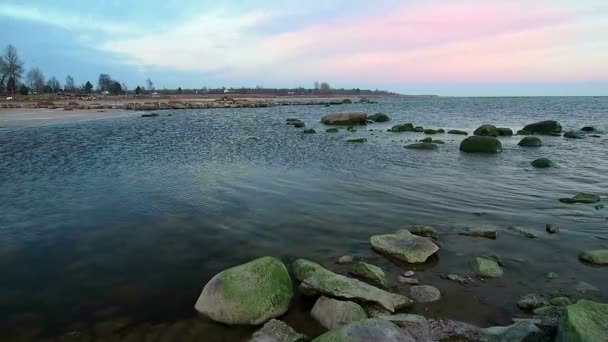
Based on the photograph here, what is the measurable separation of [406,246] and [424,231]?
142 centimetres

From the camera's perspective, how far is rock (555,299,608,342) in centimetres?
468

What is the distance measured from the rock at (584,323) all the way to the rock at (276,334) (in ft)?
11.0

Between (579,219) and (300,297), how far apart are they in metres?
8.66

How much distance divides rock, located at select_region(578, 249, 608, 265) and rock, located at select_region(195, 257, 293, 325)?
6346 millimetres

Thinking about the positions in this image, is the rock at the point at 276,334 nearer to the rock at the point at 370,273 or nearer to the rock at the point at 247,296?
the rock at the point at 247,296

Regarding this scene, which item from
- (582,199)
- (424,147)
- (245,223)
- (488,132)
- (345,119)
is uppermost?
(345,119)

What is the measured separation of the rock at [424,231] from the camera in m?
9.91

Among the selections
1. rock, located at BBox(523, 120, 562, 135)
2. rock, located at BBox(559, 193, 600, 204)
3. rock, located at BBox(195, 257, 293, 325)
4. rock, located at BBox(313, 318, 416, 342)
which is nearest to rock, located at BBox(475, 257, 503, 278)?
rock, located at BBox(313, 318, 416, 342)

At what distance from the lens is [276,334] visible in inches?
237

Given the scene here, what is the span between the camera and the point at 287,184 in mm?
15516

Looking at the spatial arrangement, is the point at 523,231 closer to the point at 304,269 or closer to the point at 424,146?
the point at 304,269

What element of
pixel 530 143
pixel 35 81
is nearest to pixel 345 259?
pixel 530 143

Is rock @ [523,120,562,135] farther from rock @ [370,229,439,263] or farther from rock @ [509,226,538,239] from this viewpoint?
rock @ [370,229,439,263]

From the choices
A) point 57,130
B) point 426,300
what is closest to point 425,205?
point 426,300
